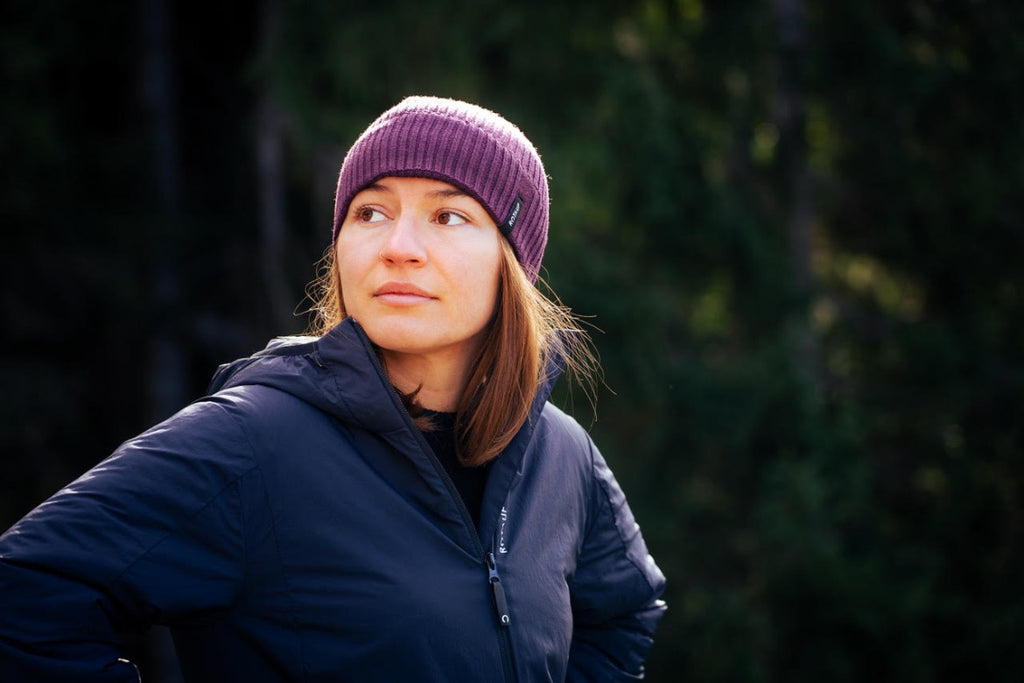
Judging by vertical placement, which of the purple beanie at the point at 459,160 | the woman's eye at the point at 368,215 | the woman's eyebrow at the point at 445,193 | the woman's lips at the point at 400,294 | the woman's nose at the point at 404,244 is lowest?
the woman's lips at the point at 400,294

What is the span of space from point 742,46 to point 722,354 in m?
2.19

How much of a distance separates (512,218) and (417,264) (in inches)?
9.8

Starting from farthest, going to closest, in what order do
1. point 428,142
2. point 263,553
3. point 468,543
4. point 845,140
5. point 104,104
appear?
point 104,104
point 845,140
point 428,142
point 468,543
point 263,553

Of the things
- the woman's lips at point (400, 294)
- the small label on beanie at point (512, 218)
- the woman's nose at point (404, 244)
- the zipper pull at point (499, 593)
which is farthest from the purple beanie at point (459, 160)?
the zipper pull at point (499, 593)

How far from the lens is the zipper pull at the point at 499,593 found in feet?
4.98

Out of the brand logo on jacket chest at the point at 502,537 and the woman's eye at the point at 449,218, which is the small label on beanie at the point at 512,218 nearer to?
the woman's eye at the point at 449,218

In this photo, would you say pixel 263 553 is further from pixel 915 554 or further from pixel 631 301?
pixel 915 554

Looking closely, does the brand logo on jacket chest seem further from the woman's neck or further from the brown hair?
the woman's neck

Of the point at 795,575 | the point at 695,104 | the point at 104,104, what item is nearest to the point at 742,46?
the point at 695,104

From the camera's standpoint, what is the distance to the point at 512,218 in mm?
1776

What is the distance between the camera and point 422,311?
1636 millimetres

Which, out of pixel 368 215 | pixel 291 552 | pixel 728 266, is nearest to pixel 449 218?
pixel 368 215

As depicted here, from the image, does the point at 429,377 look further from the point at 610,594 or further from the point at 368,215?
the point at 610,594

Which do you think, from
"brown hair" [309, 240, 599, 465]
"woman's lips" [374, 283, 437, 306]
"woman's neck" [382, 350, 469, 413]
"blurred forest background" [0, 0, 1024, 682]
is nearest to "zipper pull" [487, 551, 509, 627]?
"brown hair" [309, 240, 599, 465]
